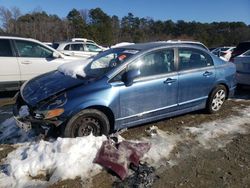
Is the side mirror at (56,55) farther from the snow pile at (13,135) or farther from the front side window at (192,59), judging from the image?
the front side window at (192,59)

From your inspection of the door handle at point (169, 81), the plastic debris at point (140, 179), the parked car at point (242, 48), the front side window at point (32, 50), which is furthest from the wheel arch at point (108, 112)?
the parked car at point (242, 48)

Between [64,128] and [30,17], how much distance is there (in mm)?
59504

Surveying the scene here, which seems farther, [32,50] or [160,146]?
[32,50]

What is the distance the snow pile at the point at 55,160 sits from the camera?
385cm

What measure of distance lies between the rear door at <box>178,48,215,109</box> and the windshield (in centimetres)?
103

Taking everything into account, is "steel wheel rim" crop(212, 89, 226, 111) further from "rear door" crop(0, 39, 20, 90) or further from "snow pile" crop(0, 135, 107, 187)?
"rear door" crop(0, 39, 20, 90)

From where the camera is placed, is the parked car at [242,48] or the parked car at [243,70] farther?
the parked car at [242,48]

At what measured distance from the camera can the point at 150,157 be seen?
4.41m

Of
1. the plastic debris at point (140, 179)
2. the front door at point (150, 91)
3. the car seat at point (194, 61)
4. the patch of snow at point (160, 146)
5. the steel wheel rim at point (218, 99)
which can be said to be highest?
the car seat at point (194, 61)

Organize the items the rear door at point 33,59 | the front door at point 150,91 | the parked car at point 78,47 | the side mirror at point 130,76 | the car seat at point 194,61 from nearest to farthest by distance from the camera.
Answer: the side mirror at point 130,76, the front door at point 150,91, the car seat at point 194,61, the rear door at point 33,59, the parked car at point 78,47

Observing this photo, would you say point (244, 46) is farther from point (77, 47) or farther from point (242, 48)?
point (77, 47)

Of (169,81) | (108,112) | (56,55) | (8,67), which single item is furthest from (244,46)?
(108,112)

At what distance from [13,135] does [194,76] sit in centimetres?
341

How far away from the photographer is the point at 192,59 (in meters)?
5.90
